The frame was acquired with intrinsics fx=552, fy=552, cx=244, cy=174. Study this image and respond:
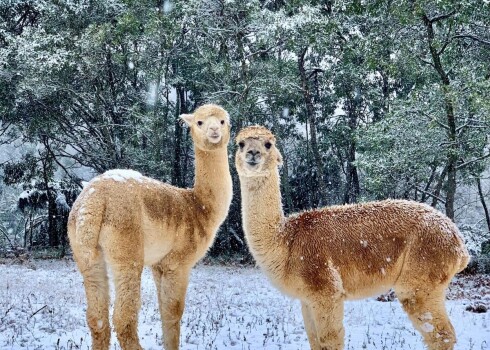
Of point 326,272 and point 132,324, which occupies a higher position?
point 326,272

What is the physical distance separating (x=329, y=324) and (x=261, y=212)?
120cm

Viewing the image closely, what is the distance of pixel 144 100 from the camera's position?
2286 cm

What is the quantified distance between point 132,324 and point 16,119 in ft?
54.7

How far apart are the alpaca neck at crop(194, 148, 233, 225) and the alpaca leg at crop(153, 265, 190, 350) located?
0.86 m

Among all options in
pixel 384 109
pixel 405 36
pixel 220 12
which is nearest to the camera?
pixel 405 36

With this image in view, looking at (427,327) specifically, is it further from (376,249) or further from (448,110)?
(448,110)

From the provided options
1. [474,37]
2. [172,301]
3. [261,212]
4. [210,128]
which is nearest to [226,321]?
[172,301]

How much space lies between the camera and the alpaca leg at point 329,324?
4691 millimetres

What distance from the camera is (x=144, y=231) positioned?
5.28 metres

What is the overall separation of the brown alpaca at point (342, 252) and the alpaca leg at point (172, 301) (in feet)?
3.25

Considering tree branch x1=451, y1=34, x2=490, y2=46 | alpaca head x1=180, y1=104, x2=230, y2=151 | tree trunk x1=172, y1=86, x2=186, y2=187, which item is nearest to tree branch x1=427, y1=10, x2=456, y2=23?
tree branch x1=451, y1=34, x2=490, y2=46

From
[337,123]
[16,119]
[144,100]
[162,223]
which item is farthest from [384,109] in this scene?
[162,223]

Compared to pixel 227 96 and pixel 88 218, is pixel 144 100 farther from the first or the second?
pixel 88 218

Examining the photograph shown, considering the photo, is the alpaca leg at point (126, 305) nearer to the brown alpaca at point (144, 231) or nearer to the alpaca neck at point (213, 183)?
the brown alpaca at point (144, 231)
